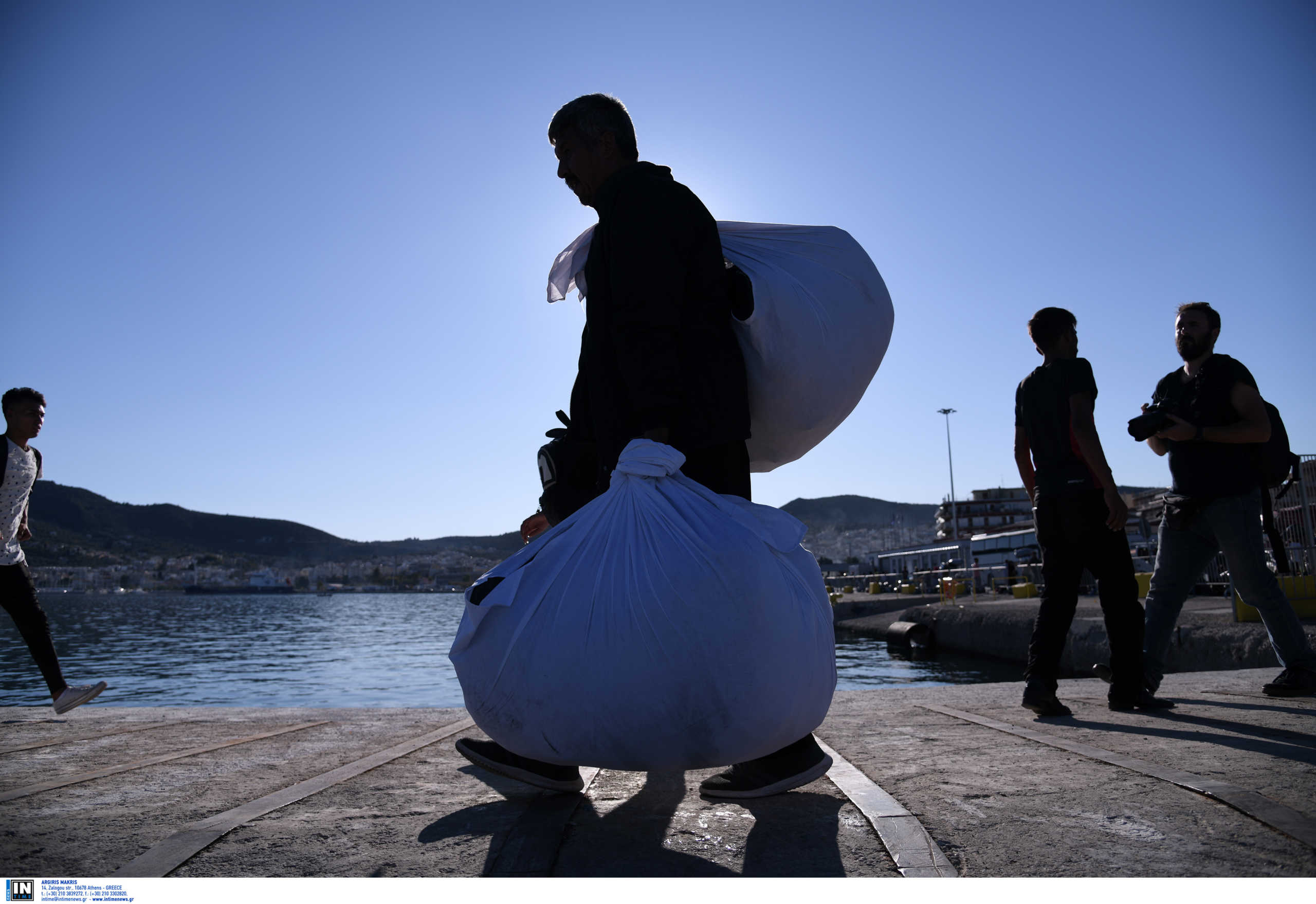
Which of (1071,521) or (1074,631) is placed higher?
(1071,521)

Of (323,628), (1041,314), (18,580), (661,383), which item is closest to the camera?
(661,383)

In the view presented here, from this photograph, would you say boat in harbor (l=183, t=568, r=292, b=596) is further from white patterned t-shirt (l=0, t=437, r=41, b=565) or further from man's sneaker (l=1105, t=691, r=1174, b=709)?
man's sneaker (l=1105, t=691, r=1174, b=709)

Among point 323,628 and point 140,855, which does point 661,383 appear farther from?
point 323,628

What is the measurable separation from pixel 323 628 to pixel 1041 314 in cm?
4838

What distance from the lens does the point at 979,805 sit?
1.52 meters

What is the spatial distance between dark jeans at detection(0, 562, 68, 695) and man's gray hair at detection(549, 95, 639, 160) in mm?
4158

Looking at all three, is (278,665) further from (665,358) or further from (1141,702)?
(665,358)

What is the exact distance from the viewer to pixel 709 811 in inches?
63.6

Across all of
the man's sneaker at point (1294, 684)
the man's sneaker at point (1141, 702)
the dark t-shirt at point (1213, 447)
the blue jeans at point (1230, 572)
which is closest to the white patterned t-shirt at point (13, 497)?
the man's sneaker at point (1141, 702)

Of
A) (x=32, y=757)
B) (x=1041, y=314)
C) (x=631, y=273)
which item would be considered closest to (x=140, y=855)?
(x=631, y=273)

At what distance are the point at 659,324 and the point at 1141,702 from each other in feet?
9.24

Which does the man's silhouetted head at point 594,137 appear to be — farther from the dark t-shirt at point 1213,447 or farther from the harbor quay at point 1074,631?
the harbor quay at point 1074,631
